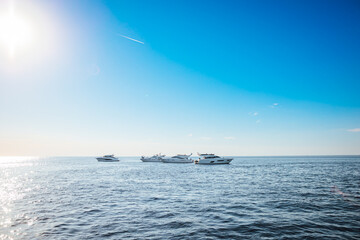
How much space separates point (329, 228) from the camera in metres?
13.9

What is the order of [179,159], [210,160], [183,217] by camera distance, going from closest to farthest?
[183,217], [210,160], [179,159]

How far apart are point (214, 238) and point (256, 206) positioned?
30.5 ft

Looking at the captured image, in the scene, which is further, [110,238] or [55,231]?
[55,231]

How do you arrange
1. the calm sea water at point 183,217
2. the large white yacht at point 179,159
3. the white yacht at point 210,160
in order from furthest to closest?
the large white yacht at point 179,159, the white yacht at point 210,160, the calm sea water at point 183,217

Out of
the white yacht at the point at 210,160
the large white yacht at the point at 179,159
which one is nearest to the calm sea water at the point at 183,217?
the white yacht at the point at 210,160

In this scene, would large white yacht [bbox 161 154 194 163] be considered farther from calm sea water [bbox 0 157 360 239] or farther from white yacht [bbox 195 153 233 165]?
calm sea water [bbox 0 157 360 239]

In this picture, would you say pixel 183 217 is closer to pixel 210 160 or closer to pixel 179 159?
pixel 210 160

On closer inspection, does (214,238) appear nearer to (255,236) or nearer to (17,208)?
(255,236)

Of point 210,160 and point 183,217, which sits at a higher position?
point 210,160

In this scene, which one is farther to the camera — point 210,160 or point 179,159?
point 179,159

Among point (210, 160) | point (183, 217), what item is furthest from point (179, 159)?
point (183, 217)

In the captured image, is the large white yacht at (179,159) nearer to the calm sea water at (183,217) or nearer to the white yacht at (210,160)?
the white yacht at (210,160)

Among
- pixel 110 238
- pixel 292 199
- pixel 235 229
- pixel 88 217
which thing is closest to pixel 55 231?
pixel 88 217

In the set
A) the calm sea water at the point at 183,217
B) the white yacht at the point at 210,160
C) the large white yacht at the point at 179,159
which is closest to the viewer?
the calm sea water at the point at 183,217
